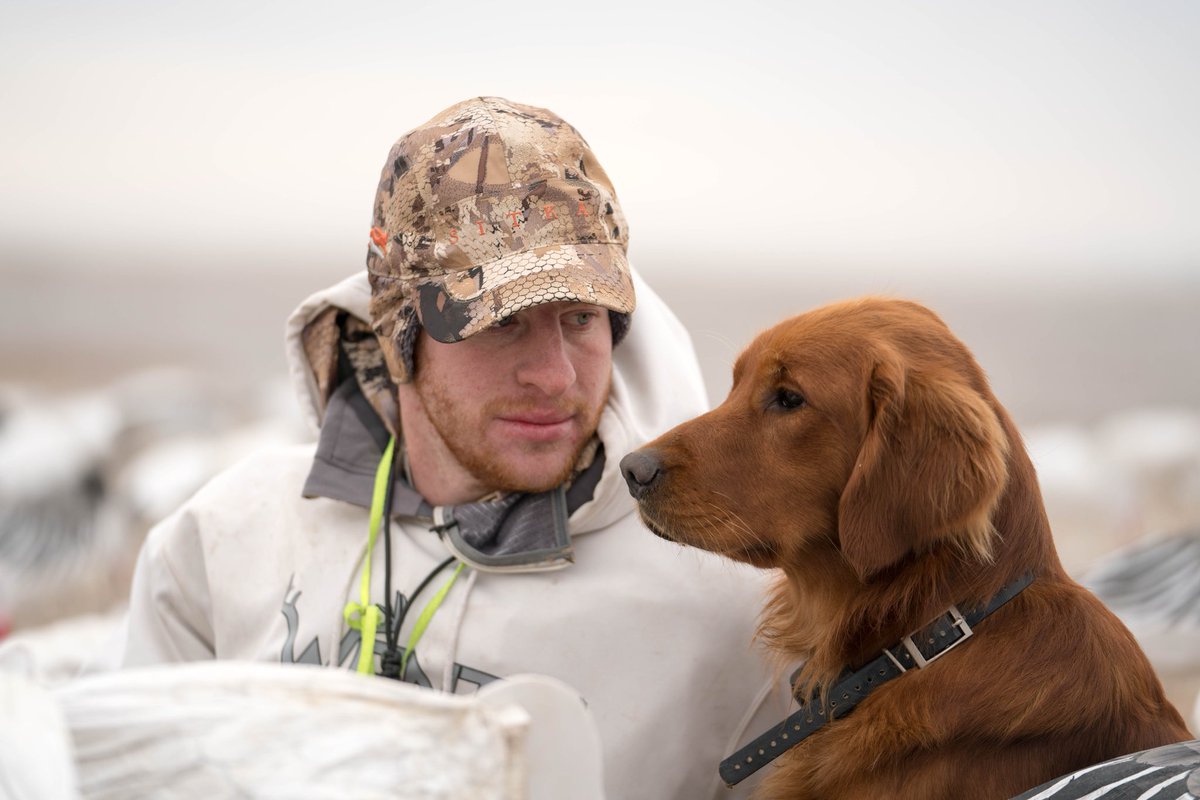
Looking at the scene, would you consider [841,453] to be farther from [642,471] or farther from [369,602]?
[369,602]

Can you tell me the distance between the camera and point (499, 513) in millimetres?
2463

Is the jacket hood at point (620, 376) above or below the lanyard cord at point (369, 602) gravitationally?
above

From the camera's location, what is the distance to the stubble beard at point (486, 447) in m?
2.45

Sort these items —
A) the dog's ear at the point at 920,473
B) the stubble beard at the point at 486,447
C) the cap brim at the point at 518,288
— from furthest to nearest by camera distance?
the stubble beard at the point at 486,447, the cap brim at the point at 518,288, the dog's ear at the point at 920,473

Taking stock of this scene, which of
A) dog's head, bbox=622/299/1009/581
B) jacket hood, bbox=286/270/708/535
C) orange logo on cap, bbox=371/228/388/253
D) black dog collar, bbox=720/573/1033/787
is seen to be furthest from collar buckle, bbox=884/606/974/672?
orange logo on cap, bbox=371/228/388/253

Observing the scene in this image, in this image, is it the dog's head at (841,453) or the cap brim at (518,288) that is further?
the cap brim at (518,288)

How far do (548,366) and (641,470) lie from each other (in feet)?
1.28

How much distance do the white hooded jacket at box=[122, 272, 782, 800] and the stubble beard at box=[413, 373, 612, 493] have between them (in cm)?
7

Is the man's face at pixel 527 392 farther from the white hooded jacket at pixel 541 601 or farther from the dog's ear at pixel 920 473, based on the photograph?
the dog's ear at pixel 920 473

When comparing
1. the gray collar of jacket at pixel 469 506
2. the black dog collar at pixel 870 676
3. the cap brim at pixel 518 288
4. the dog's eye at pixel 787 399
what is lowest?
the black dog collar at pixel 870 676

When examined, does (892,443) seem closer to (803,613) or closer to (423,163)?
(803,613)

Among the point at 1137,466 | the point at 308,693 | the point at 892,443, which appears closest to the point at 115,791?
the point at 308,693

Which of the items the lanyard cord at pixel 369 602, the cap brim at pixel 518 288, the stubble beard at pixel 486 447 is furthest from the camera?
the stubble beard at pixel 486 447

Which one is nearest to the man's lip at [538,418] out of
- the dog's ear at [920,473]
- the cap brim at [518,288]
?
the cap brim at [518,288]
